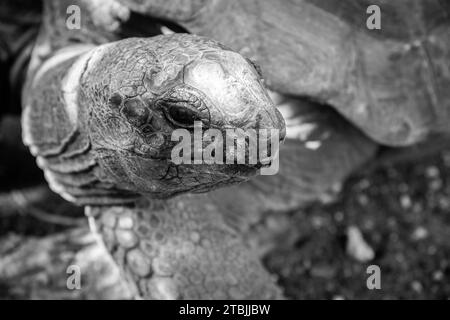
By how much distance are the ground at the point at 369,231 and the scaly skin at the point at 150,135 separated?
0.54 meters

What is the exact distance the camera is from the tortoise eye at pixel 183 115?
4.27 feet

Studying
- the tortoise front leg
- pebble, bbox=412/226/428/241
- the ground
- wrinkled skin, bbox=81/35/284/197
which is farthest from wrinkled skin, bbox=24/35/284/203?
pebble, bbox=412/226/428/241

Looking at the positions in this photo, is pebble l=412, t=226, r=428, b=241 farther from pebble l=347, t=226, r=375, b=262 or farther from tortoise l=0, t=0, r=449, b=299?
tortoise l=0, t=0, r=449, b=299

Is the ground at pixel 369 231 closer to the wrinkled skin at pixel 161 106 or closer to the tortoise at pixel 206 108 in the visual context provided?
the tortoise at pixel 206 108

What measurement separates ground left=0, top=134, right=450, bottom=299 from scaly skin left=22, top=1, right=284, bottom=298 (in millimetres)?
545

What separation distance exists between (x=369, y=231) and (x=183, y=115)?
6.19 feet

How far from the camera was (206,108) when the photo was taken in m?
1.30

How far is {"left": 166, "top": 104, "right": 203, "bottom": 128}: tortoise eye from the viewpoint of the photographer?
4.27ft

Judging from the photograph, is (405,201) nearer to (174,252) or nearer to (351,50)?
(351,50)

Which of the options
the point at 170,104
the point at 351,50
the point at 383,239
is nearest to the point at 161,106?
the point at 170,104

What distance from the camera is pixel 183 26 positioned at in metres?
1.98
